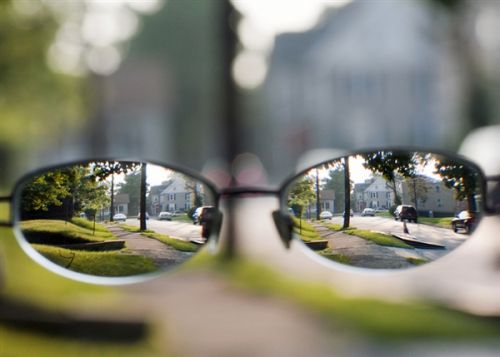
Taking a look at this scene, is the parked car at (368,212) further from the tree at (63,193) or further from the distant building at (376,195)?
the tree at (63,193)

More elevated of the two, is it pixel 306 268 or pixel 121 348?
pixel 306 268

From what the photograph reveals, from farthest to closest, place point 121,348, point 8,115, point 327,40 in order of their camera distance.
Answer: point 327,40, point 8,115, point 121,348

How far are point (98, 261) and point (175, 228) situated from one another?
0.32 ft

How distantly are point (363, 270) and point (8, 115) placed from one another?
2.41m

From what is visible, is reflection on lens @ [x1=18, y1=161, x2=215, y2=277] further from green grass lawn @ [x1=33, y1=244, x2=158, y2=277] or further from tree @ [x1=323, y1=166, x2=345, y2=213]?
tree @ [x1=323, y1=166, x2=345, y2=213]

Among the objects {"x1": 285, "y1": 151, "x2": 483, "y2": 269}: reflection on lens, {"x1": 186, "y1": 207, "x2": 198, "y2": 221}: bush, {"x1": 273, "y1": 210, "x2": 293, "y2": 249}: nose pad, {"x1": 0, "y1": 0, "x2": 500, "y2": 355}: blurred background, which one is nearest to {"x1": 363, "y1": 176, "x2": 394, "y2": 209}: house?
{"x1": 285, "y1": 151, "x2": 483, "y2": 269}: reflection on lens

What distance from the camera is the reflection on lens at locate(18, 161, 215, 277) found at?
1.83 feet

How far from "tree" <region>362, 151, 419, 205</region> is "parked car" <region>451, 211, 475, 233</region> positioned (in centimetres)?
7

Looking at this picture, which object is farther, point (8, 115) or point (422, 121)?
point (8, 115)

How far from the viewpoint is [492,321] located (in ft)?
4.61

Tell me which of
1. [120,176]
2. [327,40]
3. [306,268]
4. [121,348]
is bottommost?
[121,348]

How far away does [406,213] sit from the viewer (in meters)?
0.56

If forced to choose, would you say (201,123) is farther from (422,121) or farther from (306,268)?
(306,268)

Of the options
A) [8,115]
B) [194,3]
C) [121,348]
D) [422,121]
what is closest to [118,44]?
[194,3]
